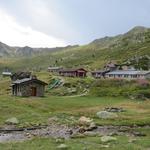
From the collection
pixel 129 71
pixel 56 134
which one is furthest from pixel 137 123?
pixel 129 71

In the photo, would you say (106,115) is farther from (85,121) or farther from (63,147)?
(63,147)

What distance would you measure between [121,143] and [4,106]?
3610cm

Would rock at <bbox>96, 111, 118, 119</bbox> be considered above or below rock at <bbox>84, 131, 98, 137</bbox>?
above

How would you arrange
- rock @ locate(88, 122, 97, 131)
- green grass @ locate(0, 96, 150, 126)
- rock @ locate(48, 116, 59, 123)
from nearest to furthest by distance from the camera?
rock @ locate(88, 122, 97, 131), rock @ locate(48, 116, 59, 123), green grass @ locate(0, 96, 150, 126)

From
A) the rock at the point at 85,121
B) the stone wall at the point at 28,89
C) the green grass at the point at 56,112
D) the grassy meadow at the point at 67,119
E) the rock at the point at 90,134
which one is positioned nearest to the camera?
the grassy meadow at the point at 67,119

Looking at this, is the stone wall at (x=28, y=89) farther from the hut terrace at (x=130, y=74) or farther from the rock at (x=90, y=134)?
the hut terrace at (x=130, y=74)

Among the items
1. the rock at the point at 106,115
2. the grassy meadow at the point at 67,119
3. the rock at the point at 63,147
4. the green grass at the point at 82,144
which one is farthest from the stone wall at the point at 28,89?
the rock at the point at 63,147

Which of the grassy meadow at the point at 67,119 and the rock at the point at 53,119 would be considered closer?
the grassy meadow at the point at 67,119

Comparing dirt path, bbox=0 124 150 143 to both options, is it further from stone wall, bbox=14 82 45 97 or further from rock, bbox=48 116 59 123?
stone wall, bbox=14 82 45 97

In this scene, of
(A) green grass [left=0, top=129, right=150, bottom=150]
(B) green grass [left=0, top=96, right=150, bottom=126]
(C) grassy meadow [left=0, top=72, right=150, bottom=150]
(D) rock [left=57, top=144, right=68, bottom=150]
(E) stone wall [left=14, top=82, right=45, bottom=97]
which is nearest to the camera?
(D) rock [left=57, top=144, right=68, bottom=150]

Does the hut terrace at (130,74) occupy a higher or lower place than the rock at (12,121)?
higher

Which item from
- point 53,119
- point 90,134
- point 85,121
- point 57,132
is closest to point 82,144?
point 90,134

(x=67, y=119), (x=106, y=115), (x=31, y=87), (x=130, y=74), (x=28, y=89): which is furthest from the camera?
(x=130, y=74)

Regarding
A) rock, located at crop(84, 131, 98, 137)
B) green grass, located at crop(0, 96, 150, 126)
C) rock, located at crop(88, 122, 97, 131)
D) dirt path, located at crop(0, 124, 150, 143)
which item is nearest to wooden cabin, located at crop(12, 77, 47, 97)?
green grass, located at crop(0, 96, 150, 126)
